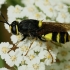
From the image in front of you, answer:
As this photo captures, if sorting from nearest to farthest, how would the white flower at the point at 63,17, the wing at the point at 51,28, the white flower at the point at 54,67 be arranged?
1. the wing at the point at 51,28
2. the white flower at the point at 54,67
3. the white flower at the point at 63,17

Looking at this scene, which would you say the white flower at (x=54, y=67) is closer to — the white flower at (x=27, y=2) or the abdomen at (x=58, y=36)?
the abdomen at (x=58, y=36)

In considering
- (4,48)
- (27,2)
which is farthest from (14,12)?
(4,48)

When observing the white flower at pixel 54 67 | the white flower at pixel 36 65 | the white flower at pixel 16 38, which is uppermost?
the white flower at pixel 16 38

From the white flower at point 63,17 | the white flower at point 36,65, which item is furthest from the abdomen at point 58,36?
the white flower at point 63,17

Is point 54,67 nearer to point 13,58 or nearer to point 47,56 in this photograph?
point 47,56

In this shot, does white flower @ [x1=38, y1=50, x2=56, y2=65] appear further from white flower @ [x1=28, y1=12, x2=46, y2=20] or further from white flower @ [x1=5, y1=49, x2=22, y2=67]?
white flower @ [x1=28, y1=12, x2=46, y2=20]

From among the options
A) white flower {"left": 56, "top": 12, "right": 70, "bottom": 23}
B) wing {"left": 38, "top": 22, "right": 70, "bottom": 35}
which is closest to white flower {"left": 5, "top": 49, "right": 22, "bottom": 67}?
wing {"left": 38, "top": 22, "right": 70, "bottom": 35}

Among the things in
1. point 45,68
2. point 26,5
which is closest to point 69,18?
point 26,5
